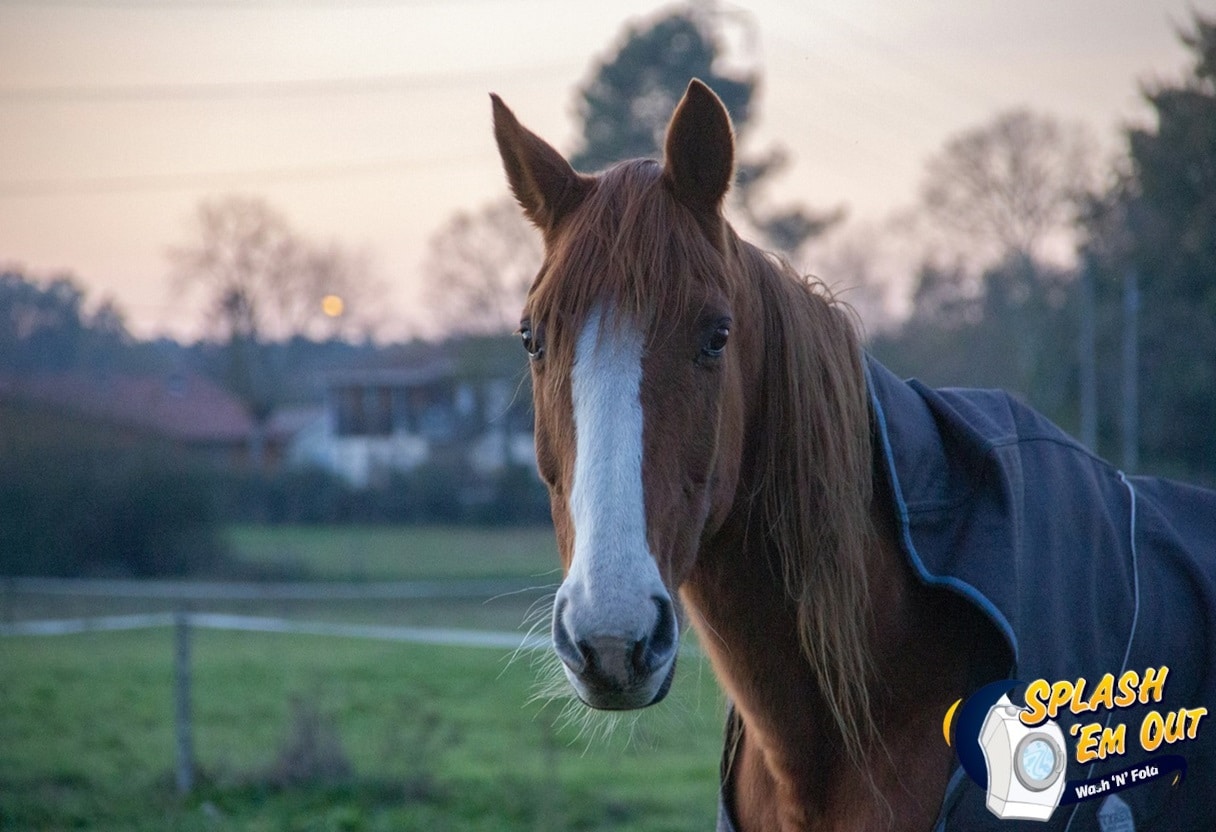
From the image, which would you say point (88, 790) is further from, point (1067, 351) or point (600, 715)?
point (1067, 351)

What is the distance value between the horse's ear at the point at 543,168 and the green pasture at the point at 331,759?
1258mm

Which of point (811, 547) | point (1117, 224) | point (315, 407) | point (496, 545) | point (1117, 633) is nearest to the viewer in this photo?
point (811, 547)

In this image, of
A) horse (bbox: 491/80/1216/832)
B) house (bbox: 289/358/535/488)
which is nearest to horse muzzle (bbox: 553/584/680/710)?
horse (bbox: 491/80/1216/832)

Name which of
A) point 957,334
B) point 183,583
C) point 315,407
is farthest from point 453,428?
point 957,334

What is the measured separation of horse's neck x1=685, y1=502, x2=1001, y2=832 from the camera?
Answer: 2113mm

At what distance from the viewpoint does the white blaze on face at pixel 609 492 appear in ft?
5.33

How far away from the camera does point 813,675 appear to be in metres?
2.17

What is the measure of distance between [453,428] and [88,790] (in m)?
21.5

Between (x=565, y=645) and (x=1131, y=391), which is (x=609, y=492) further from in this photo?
(x=1131, y=391)

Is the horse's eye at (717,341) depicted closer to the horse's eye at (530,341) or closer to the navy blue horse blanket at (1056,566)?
the horse's eye at (530,341)

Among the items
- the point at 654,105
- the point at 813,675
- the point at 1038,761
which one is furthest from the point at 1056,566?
the point at 654,105

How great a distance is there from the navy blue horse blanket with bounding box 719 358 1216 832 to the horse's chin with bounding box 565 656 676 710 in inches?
27.4

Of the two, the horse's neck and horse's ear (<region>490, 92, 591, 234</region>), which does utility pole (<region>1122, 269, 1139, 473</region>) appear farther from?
horse's ear (<region>490, 92, 591, 234</region>)

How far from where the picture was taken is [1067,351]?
1856 cm
